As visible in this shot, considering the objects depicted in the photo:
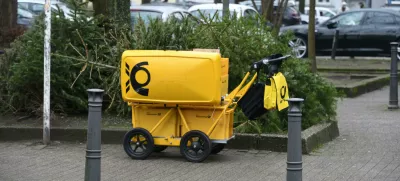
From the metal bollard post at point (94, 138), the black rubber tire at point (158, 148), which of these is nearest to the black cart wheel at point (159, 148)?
the black rubber tire at point (158, 148)

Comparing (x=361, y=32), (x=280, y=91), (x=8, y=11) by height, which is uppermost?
(x=8, y=11)

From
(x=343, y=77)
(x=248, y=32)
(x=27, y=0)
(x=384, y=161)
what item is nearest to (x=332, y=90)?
(x=248, y=32)

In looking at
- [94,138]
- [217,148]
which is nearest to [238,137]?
[217,148]

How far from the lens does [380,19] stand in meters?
25.3

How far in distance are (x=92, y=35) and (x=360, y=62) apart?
13217 mm

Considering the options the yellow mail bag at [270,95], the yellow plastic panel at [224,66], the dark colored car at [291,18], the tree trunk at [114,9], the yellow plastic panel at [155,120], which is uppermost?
the dark colored car at [291,18]

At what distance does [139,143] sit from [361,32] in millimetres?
16371

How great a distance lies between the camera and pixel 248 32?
36.3 ft

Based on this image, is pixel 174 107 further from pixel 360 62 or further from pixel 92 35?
pixel 360 62

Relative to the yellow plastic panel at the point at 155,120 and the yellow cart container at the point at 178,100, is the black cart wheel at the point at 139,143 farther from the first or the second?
the yellow plastic panel at the point at 155,120

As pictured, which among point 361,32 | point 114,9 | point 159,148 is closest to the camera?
point 159,148

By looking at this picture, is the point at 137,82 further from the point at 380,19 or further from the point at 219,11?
the point at 380,19

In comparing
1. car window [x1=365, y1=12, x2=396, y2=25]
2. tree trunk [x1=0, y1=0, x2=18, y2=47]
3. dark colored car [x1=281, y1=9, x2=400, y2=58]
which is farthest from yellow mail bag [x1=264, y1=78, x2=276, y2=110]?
car window [x1=365, y1=12, x2=396, y2=25]

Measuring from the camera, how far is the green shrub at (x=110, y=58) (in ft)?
35.8
